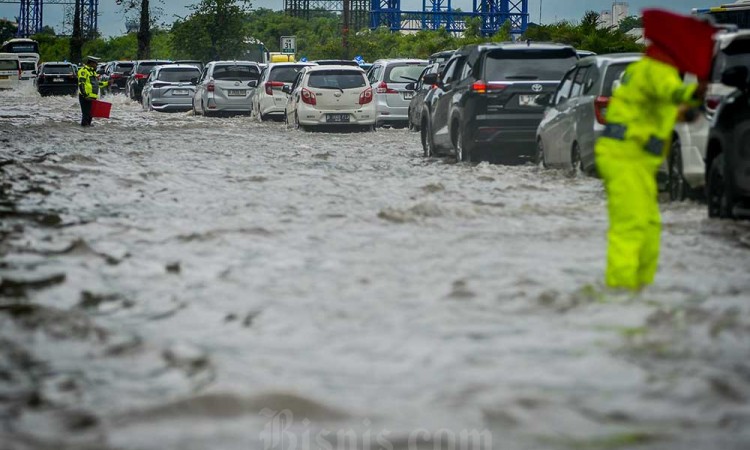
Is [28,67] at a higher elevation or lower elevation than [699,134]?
higher

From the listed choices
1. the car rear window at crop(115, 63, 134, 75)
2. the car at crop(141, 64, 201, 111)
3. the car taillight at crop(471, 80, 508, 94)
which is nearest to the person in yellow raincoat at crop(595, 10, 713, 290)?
the car taillight at crop(471, 80, 508, 94)

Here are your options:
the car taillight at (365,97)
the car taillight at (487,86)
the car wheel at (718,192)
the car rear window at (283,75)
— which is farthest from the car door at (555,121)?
the car rear window at (283,75)

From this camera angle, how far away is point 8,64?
243 feet

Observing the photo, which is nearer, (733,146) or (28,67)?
(733,146)

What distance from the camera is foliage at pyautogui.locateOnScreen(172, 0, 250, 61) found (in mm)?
76688

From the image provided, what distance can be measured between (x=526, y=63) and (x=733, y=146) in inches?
322

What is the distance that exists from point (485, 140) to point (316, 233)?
25.9 feet

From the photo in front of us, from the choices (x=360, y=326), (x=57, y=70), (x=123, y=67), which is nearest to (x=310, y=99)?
(x=360, y=326)

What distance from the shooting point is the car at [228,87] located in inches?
1471

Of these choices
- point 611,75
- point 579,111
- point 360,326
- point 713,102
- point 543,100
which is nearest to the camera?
point 360,326

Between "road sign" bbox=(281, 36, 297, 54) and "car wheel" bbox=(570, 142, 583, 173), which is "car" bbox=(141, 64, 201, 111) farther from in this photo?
"car wheel" bbox=(570, 142, 583, 173)

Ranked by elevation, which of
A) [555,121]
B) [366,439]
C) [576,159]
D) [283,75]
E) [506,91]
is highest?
[283,75]

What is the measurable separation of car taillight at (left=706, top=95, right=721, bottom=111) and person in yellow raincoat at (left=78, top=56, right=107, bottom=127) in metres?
20.2

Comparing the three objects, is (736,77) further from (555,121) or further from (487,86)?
(487,86)
